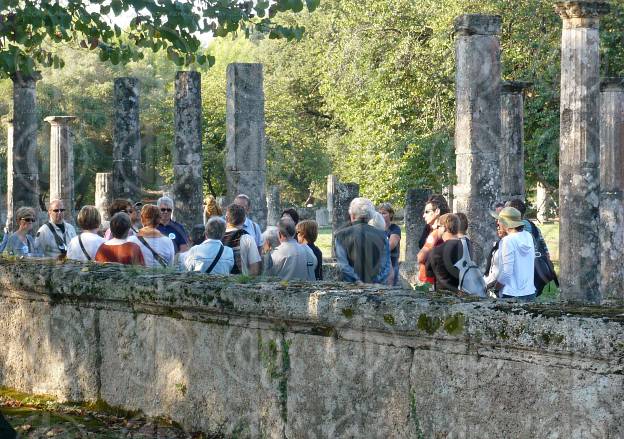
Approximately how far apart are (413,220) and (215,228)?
41.5 ft

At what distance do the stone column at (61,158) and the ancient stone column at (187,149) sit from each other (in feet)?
37.7

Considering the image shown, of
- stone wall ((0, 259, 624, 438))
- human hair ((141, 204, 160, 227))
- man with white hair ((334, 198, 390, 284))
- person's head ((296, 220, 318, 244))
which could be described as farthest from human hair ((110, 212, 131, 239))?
man with white hair ((334, 198, 390, 284))

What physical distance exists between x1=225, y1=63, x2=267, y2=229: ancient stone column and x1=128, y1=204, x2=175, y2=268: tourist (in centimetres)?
697

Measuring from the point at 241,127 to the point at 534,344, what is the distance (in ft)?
42.3

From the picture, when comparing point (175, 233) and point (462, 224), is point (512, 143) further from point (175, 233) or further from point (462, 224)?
point (462, 224)

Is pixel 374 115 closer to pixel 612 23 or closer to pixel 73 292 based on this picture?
pixel 612 23

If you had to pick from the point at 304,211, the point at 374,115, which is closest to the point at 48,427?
the point at 374,115

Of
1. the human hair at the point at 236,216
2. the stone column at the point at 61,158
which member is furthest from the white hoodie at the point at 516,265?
the stone column at the point at 61,158

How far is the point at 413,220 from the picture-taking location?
2158cm

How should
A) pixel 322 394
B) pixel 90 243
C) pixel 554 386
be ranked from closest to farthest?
pixel 554 386, pixel 322 394, pixel 90 243

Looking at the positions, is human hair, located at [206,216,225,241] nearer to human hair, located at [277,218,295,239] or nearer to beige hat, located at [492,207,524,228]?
human hair, located at [277,218,295,239]

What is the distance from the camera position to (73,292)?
745 centimetres

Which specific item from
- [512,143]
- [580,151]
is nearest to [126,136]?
[512,143]

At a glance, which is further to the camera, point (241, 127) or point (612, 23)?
point (612, 23)
